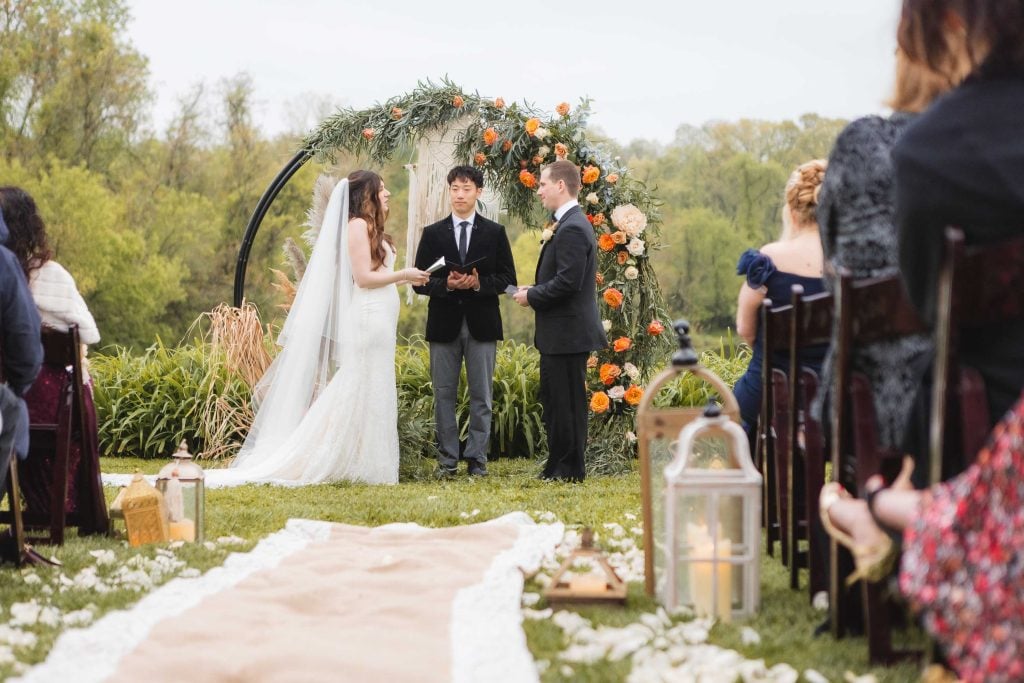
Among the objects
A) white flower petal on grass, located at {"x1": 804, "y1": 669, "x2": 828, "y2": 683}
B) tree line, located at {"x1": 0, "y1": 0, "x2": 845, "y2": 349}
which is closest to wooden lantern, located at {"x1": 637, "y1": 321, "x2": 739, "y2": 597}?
white flower petal on grass, located at {"x1": 804, "y1": 669, "x2": 828, "y2": 683}

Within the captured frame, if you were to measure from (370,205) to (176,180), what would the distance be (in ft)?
93.9

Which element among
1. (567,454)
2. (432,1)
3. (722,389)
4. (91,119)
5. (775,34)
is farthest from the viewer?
(432,1)

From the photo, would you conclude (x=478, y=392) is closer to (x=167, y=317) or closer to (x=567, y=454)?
(x=567, y=454)

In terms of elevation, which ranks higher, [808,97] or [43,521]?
[808,97]

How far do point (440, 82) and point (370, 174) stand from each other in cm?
147

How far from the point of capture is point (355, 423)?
7.76m

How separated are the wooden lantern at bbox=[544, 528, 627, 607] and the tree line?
27.5 meters

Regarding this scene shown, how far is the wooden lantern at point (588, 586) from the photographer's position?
137 inches

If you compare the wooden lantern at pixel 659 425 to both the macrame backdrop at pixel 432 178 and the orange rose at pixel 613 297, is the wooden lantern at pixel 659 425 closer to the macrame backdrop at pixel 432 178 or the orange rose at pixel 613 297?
the orange rose at pixel 613 297

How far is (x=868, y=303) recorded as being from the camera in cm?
266

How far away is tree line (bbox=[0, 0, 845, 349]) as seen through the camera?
30672mm

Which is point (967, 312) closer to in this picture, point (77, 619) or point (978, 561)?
point (978, 561)

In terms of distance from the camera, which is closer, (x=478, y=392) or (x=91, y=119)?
(x=478, y=392)

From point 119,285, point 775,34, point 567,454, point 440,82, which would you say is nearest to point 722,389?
point 567,454
